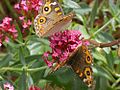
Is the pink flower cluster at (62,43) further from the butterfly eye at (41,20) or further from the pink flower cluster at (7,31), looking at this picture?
the pink flower cluster at (7,31)

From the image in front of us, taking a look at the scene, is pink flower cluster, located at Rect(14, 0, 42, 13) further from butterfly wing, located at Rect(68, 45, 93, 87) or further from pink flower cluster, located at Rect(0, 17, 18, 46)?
butterfly wing, located at Rect(68, 45, 93, 87)

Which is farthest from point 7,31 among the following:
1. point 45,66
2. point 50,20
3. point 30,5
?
point 50,20

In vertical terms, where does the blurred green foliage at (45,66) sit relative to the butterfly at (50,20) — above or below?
below

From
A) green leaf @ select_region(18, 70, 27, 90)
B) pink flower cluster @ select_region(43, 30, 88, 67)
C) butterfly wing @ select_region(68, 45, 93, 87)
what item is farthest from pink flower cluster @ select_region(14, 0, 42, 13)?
butterfly wing @ select_region(68, 45, 93, 87)

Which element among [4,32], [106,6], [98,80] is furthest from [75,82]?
[106,6]

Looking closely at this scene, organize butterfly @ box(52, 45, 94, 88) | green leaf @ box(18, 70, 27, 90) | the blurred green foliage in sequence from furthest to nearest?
the blurred green foliage < green leaf @ box(18, 70, 27, 90) < butterfly @ box(52, 45, 94, 88)

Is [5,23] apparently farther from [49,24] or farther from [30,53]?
[49,24]

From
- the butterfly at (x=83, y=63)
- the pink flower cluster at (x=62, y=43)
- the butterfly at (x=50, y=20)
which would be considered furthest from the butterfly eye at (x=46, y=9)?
the butterfly at (x=83, y=63)

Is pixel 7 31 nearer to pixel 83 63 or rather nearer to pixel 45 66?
pixel 45 66
